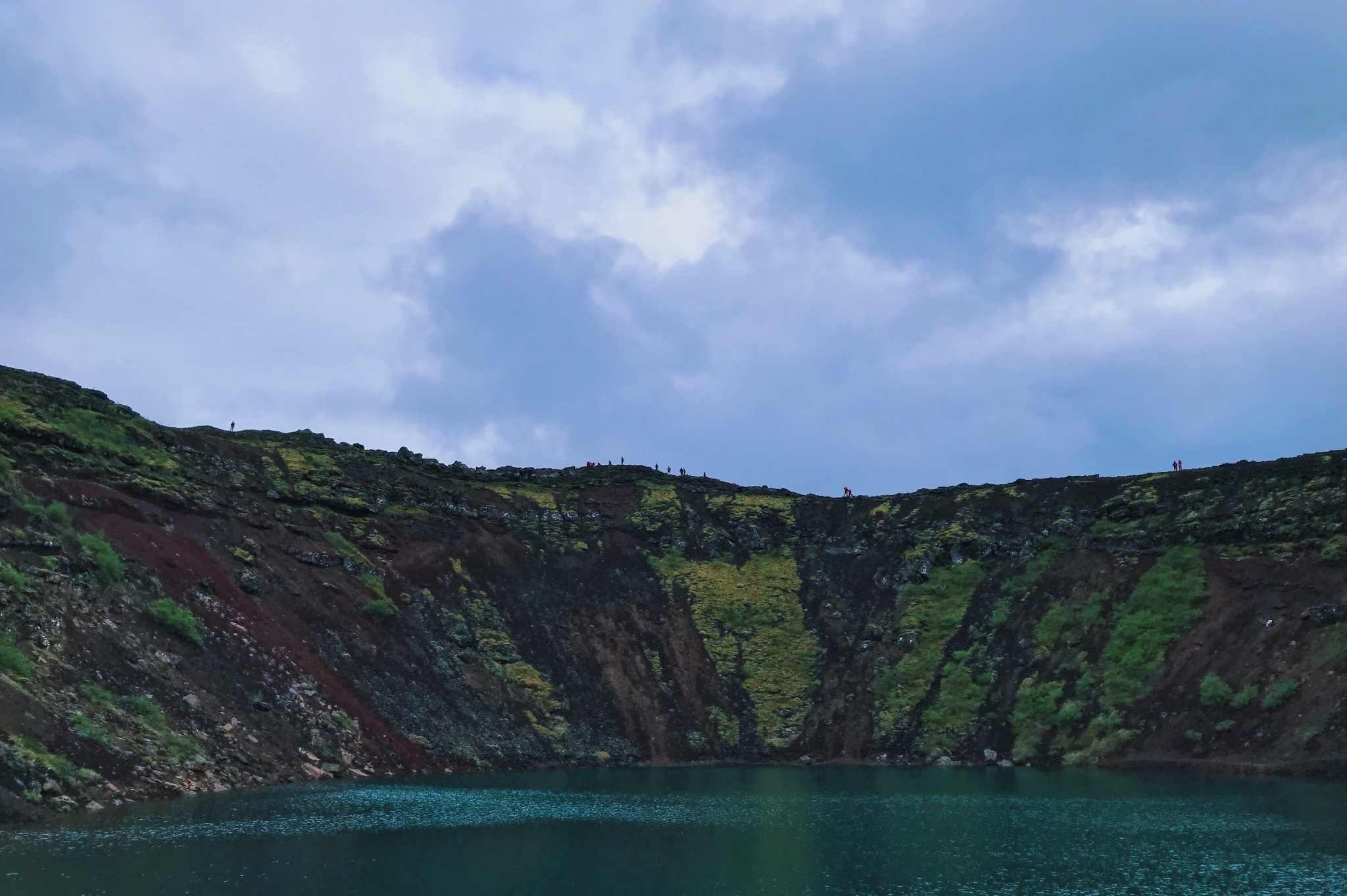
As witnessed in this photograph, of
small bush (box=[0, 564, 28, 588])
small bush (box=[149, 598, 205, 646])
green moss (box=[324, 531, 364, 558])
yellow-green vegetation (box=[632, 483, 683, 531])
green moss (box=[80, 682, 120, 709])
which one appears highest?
yellow-green vegetation (box=[632, 483, 683, 531])

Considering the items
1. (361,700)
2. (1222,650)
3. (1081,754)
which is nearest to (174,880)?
(361,700)

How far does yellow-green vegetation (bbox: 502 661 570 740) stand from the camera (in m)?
73.6

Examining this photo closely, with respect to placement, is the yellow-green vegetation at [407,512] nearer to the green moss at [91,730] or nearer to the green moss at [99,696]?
the green moss at [99,696]

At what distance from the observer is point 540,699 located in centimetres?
7600

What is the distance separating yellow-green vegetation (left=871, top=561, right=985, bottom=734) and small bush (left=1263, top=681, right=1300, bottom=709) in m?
24.3

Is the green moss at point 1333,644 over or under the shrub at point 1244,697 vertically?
over

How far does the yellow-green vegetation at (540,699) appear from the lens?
242ft

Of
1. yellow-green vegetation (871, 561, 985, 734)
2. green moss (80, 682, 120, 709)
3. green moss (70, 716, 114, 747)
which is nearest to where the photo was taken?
green moss (70, 716, 114, 747)

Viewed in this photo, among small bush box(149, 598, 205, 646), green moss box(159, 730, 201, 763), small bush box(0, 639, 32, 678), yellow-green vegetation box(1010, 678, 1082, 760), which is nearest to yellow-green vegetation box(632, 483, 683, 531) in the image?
yellow-green vegetation box(1010, 678, 1082, 760)

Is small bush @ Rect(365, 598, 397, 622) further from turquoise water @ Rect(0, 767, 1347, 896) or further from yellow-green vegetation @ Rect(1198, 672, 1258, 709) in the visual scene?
yellow-green vegetation @ Rect(1198, 672, 1258, 709)

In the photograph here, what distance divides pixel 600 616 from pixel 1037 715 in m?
35.6

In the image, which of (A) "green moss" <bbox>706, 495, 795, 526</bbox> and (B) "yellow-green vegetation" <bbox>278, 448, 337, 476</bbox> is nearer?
(B) "yellow-green vegetation" <bbox>278, 448, 337, 476</bbox>

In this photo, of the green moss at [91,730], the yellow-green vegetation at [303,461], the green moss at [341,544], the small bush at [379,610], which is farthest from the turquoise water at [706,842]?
the yellow-green vegetation at [303,461]

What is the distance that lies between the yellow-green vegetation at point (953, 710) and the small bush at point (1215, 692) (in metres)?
15.4
